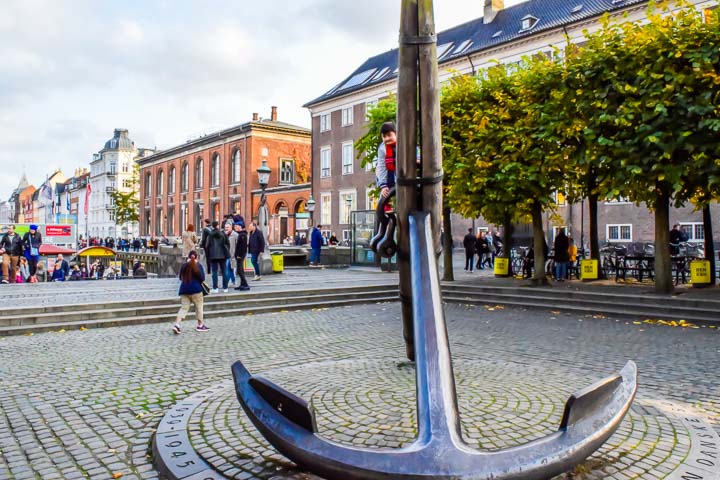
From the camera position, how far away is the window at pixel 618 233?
103 feet

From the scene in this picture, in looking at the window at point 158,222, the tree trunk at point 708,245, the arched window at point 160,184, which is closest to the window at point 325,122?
the arched window at point 160,184

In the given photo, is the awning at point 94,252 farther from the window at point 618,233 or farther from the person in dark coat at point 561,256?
the window at point 618,233

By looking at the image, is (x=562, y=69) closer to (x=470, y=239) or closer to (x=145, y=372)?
(x=470, y=239)

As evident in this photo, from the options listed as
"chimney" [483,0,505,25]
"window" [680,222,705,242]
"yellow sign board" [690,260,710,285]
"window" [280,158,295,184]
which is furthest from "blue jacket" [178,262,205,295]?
"window" [280,158,295,184]

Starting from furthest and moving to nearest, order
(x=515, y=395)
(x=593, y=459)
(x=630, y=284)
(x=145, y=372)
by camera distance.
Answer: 1. (x=630, y=284)
2. (x=145, y=372)
3. (x=515, y=395)
4. (x=593, y=459)

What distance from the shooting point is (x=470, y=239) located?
2364cm

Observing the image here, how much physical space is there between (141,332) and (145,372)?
3.80 meters

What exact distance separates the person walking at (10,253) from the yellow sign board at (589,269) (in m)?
19.4

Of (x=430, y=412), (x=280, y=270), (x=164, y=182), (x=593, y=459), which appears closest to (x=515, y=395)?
(x=593, y=459)

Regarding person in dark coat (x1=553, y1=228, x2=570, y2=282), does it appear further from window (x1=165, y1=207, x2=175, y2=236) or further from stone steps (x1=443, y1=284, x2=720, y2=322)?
window (x1=165, y1=207, x2=175, y2=236)

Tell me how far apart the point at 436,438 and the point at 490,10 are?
43302 mm

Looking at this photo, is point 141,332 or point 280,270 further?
point 280,270

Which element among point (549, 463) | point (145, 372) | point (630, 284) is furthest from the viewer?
point (630, 284)

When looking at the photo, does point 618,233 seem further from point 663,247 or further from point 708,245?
point 663,247
